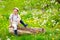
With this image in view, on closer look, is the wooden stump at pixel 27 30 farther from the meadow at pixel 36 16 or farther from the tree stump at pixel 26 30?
the meadow at pixel 36 16

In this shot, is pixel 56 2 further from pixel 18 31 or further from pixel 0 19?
pixel 18 31

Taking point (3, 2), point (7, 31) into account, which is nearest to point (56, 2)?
point (3, 2)

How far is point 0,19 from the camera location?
Answer: 21688 millimetres

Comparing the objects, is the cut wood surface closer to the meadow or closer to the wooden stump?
the wooden stump

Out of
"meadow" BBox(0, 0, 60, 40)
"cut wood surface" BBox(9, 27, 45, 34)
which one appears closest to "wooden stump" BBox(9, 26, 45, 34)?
"cut wood surface" BBox(9, 27, 45, 34)

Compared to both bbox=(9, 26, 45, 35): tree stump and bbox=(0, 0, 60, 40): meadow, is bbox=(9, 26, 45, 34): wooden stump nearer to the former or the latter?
bbox=(9, 26, 45, 35): tree stump

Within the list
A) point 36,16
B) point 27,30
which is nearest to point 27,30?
point 27,30

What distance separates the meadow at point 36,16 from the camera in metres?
18.2

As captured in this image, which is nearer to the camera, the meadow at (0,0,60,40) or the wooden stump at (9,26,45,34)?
the meadow at (0,0,60,40)

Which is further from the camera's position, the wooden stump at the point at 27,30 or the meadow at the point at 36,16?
the wooden stump at the point at 27,30

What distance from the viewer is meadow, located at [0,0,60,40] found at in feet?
59.8

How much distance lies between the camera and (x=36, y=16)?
2305 centimetres

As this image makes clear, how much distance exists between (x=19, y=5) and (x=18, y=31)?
813 centimetres

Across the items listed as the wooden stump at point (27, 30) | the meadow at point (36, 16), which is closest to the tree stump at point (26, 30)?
the wooden stump at point (27, 30)
